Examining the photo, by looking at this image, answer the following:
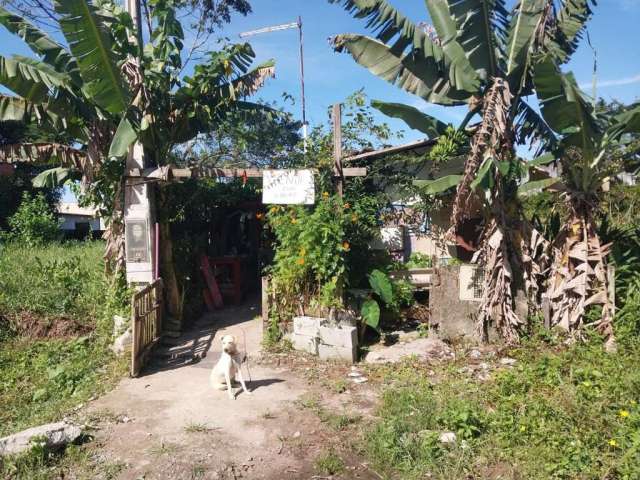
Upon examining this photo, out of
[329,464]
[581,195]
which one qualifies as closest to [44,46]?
[329,464]

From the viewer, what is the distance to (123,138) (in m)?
6.72

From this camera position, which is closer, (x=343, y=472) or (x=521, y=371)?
(x=343, y=472)

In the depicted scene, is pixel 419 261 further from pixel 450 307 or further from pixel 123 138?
pixel 123 138

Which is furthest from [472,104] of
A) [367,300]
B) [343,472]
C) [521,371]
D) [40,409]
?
[40,409]

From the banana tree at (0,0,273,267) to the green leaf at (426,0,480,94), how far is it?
277 cm

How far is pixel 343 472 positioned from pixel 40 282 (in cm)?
704

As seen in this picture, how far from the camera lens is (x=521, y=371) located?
17.9ft

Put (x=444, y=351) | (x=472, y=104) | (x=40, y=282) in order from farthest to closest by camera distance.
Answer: (x=40, y=282) → (x=472, y=104) → (x=444, y=351)

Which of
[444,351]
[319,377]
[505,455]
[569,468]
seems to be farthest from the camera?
[444,351]

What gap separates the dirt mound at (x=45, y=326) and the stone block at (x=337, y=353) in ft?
12.9

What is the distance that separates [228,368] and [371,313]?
227cm

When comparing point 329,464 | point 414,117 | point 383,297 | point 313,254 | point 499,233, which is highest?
point 414,117

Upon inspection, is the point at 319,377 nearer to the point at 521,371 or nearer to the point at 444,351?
the point at 444,351

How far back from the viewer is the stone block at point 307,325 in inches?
264
